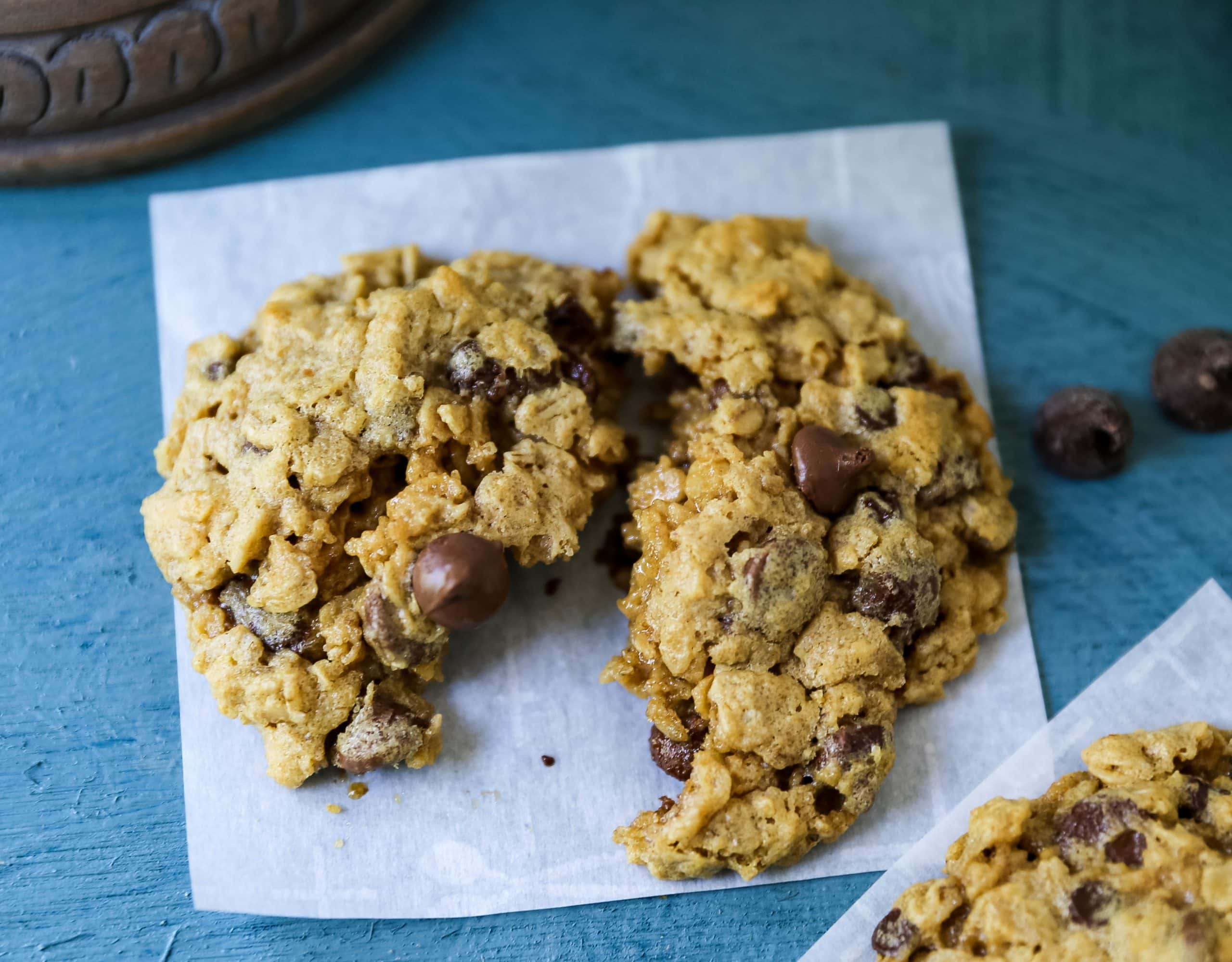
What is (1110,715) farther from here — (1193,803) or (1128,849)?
(1128,849)

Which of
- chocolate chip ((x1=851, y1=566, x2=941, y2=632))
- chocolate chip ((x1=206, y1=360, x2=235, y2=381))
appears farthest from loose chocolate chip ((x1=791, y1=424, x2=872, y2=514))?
chocolate chip ((x1=206, y1=360, x2=235, y2=381))

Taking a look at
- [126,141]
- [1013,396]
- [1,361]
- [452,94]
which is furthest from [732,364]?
[1,361]

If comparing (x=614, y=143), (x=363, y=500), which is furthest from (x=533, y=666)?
(x=614, y=143)

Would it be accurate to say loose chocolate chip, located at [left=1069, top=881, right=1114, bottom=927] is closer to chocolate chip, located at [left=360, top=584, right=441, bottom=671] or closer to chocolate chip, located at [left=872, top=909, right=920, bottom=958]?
chocolate chip, located at [left=872, top=909, right=920, bottom=958]

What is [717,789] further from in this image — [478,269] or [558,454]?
[478,269]

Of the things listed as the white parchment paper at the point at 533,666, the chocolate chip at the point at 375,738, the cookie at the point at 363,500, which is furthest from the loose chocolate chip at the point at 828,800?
the chocolate chip at the point at 375,738

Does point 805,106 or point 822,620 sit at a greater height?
point 805,106

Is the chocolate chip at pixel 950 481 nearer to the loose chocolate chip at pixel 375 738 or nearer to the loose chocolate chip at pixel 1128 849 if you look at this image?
the loose chocolate chip at pixel 1128 849
